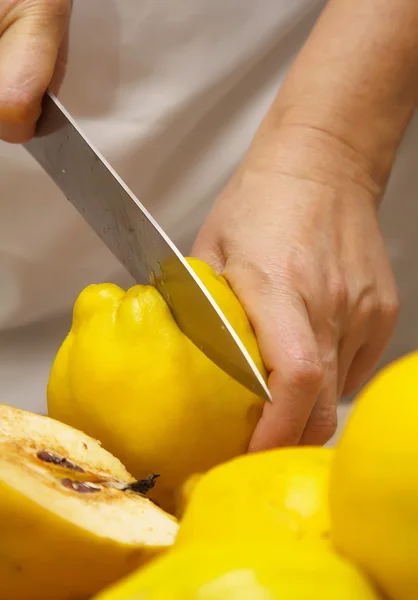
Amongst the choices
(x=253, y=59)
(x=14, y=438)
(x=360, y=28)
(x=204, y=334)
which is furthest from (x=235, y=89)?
(x=14, y=438)

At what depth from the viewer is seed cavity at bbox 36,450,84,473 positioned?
44 cm

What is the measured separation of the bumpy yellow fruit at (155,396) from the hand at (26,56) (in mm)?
208

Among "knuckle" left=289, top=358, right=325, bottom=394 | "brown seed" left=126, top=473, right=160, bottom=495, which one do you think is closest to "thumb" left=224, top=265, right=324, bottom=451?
"knuckle" left=289, top=358, right=325, bottom=394

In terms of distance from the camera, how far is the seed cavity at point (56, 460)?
439 mm

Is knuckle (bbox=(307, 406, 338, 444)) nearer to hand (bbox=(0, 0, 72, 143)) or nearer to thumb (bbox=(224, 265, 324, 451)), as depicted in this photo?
thumb (bbox=(224, 265, 324, 451))

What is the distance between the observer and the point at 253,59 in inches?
40.0

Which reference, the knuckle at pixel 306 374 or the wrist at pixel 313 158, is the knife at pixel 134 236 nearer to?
the knuckle at pixel 306 374

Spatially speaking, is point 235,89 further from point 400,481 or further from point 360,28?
point 400,481

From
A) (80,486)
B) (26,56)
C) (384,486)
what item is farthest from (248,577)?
(26,56)

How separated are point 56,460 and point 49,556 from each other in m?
0.11

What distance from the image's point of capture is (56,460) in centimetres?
45

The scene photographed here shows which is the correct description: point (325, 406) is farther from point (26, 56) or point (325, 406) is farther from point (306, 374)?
point (26, 56)

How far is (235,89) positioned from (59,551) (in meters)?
0.80

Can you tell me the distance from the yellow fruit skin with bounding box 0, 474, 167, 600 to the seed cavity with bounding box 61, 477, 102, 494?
6cm
